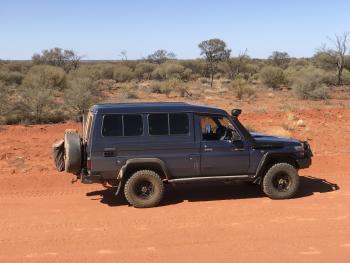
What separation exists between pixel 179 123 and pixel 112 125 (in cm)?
119

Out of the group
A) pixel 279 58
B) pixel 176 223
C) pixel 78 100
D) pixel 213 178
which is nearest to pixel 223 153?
pixel 213 178

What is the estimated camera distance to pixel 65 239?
23.4ft

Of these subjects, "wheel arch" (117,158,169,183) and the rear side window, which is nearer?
"wheel arch" (117,158,169,183)

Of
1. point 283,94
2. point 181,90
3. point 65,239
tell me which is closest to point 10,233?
point 65,239

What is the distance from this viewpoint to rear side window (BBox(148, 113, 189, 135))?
894cm

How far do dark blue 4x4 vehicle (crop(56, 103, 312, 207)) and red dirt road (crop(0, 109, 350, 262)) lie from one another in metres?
0.43

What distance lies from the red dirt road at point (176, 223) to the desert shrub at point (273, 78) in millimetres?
29862

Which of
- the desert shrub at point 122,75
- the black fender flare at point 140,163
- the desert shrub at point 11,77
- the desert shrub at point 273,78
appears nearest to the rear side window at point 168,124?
the black fender flare at point 140,163

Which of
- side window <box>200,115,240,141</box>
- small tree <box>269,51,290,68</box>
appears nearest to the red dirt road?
side window <box>200,115,240,141</box>

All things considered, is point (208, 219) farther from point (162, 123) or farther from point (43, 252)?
point (43, 252)

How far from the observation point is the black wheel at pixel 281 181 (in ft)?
30.6

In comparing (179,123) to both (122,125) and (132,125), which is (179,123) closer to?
(132,125)

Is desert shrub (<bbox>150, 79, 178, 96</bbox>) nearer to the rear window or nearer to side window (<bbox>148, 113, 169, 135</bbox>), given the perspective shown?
side window (<bbox>148, 113, 169, 135</bbox>)

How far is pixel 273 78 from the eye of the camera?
4159 centimetres
